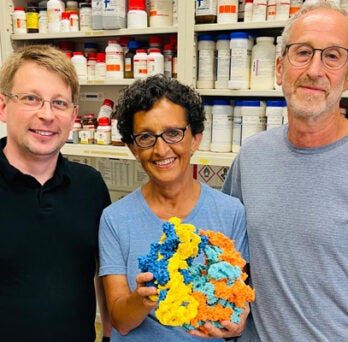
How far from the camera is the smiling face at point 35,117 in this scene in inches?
38.2

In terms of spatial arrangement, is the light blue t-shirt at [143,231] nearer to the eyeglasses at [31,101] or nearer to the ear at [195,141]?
the ear at [195,141]

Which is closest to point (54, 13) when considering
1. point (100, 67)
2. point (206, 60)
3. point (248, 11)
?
point (100, 67)

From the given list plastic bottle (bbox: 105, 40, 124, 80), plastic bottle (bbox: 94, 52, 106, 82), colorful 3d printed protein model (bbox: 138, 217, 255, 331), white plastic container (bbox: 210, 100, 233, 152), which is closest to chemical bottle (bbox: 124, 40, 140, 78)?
plastic bottle (bbox: 105, 40, 124, 80)

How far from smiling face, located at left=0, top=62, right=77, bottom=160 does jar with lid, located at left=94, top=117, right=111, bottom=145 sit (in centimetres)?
88

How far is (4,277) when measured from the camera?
3.13 ft

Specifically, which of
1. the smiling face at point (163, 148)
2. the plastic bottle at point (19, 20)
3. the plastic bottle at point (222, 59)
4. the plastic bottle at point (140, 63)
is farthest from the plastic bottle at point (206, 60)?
the plastic bottle at point (19, 20)

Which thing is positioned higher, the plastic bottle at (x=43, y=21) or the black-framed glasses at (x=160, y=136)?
the plastic bottle at (x=43, y=21)

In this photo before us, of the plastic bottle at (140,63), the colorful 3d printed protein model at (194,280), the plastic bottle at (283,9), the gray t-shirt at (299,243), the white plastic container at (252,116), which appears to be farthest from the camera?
the plastic bottle at (140,63)

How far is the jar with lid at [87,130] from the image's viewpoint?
194 centimetres

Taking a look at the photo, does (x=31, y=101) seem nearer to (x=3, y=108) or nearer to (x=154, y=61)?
(x=3, y=108)

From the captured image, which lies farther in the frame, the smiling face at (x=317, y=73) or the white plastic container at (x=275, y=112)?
the white plastic container at (x=275, y=112)

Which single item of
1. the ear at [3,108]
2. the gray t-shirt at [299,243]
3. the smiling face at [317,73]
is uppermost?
the smiling face at [317,73]

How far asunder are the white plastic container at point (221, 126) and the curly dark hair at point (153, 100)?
64 cm

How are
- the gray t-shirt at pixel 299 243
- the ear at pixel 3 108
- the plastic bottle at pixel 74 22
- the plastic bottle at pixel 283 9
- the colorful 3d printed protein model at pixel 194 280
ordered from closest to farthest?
the colorful 3d printed protein model at pixel 194 280
the gray t-shirt at pixel 299 243
the ear at pixel 3 108
the plastic bottle at pixel 283 9
the plastic bottle at pixel 74 22
